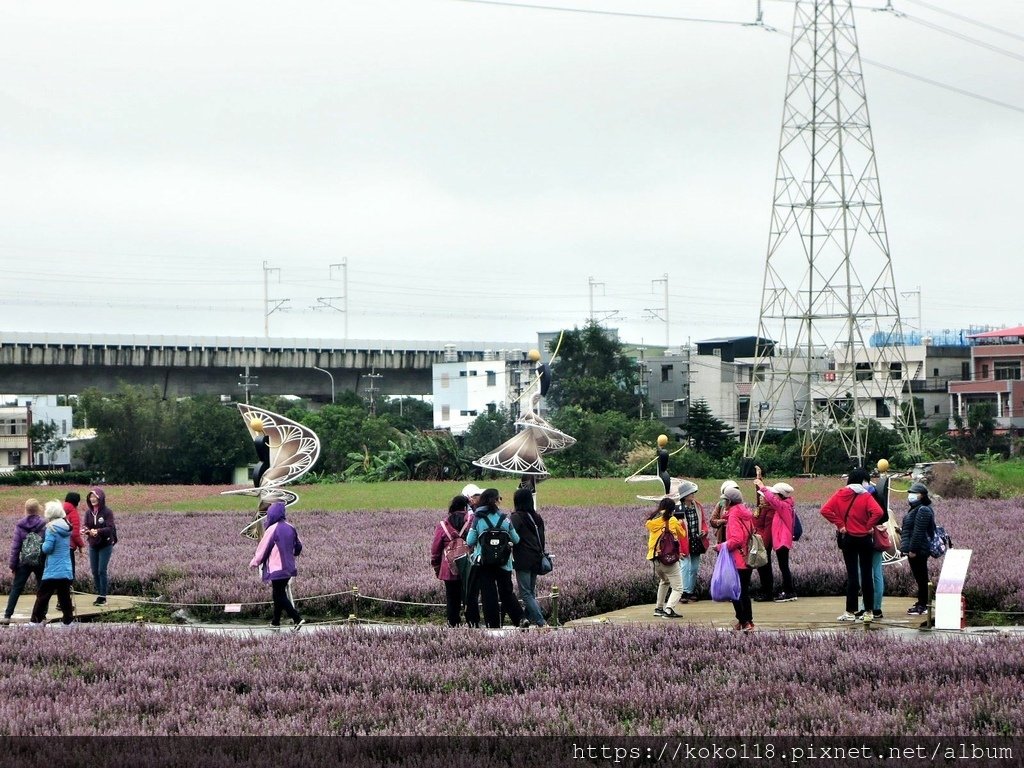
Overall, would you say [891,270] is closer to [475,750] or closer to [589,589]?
[589,589]

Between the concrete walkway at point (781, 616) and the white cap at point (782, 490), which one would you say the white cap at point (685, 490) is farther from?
the concrete walkway at point (781, 616)

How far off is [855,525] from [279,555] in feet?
25.3

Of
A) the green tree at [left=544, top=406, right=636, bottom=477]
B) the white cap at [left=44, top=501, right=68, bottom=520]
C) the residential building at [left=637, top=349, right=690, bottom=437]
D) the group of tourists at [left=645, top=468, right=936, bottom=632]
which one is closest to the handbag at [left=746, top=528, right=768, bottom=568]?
the group of tourists at [left=645, top=468, right=936, bottom=632]

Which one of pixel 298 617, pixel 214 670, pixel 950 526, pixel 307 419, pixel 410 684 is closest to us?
pixel 410 684

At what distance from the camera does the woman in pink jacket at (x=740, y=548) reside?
17.1 m

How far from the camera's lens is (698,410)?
251 ft

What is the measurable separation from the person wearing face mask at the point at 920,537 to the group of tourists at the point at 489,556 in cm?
503

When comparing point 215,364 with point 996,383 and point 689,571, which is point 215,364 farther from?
point 689,571

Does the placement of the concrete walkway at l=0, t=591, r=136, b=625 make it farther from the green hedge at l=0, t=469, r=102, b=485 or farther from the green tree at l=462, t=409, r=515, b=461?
the green hedge at l=0, t=469, r=102, b=485

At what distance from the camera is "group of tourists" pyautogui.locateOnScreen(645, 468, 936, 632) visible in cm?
1747

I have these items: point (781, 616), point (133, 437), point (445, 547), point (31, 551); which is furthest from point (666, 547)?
point (133, 437)

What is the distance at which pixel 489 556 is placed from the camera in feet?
57.1

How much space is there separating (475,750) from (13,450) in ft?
382

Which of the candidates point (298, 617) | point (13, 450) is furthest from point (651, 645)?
point (13, 450)
